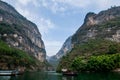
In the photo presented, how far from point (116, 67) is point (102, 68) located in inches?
419

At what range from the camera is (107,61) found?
192750mm

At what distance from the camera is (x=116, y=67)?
645ft

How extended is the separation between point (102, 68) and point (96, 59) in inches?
363

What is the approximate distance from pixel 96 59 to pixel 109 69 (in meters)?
12.1

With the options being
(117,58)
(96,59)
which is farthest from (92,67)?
(117,58)

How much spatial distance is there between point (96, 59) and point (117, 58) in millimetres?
14630

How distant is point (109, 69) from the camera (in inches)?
7613

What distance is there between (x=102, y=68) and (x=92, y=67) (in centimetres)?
865

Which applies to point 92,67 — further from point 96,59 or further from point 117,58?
point 117,58

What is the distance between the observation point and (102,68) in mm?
193375

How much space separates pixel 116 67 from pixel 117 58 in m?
6.59

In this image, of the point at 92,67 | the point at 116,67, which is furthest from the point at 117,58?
the point at 92,67

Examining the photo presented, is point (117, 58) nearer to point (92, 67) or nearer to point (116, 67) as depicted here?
point (116, 67)
